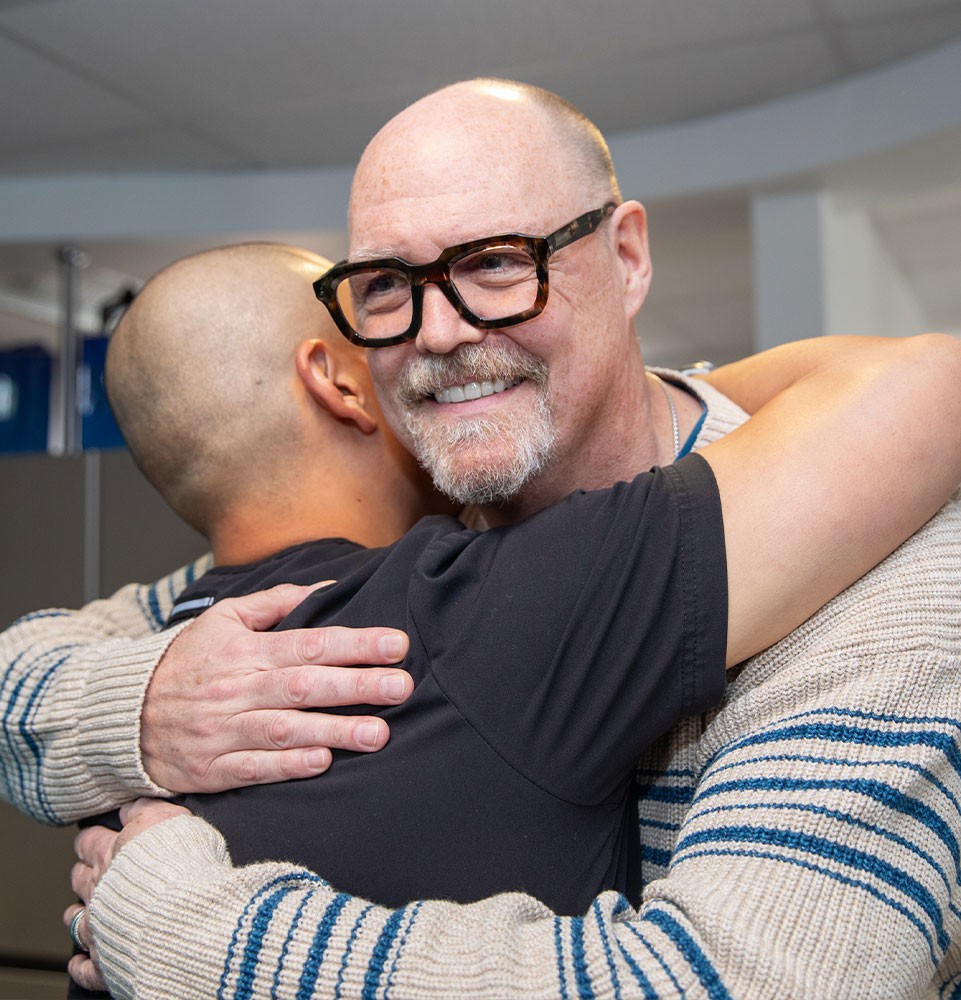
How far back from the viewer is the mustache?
1137 millimetres

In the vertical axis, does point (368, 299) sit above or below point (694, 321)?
below

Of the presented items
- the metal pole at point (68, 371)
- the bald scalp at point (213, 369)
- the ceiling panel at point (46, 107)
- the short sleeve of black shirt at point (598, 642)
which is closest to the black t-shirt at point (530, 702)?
the short sleeve of black shirt at point (598, 642)

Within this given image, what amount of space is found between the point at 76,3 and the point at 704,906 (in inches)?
123

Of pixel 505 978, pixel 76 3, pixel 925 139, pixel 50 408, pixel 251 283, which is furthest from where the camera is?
pixel 50 408

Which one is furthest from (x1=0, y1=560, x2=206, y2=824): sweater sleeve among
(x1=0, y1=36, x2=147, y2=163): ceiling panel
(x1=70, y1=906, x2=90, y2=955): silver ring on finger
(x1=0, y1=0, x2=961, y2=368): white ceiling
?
(x1=0, y1=36, x2=147, y2=163): ceiling panel

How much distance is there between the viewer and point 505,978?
0.76 metres

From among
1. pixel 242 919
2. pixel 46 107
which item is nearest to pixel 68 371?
pixel 46 107

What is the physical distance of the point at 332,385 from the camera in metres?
1.30

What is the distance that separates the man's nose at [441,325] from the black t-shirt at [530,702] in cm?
24

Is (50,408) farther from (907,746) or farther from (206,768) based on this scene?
(907,746)

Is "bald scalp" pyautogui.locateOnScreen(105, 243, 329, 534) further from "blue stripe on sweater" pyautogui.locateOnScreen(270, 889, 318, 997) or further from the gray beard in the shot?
"blue stripe on sweater" pyautogui.locateOnScreen(270, 889, 318, 997)

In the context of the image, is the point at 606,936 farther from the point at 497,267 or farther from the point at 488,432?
the point at 497,267

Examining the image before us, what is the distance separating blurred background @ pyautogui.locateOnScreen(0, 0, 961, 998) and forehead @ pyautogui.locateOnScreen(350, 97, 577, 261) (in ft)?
5.18

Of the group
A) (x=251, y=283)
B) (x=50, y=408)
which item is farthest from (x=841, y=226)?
(x=251, y=283)
